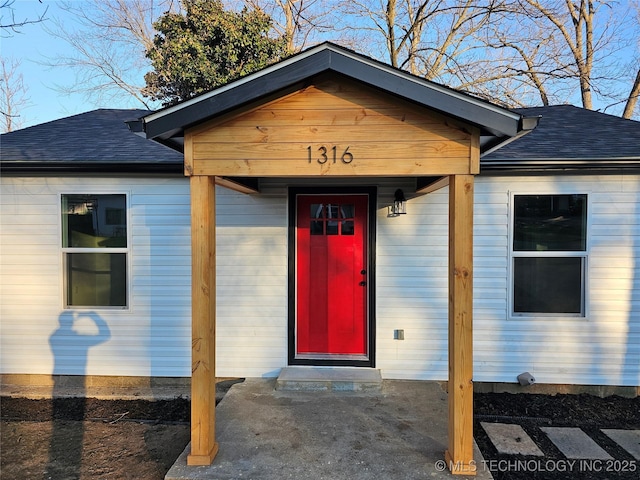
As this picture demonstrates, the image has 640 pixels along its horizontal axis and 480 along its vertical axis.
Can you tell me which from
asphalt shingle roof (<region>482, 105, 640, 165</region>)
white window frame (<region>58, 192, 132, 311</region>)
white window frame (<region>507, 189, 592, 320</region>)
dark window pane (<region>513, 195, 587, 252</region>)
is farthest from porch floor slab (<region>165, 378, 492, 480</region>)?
asphalt shingle roof (<region>482, 105, 640, 165</region>)

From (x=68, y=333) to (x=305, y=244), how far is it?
2.93 metres

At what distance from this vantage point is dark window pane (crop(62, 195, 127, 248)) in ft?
15.6

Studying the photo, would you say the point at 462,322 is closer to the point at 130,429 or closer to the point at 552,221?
the point at 552,221

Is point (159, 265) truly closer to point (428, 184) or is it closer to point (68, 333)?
point (68, 333)

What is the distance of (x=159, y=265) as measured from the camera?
15.6 feet

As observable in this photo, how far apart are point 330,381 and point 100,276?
2897 millimetres

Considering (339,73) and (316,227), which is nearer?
(339,73)

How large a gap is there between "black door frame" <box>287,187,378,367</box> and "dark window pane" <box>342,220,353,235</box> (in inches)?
8.5

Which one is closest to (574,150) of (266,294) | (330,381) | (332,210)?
(332,210)

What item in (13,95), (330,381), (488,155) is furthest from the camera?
(13,95)

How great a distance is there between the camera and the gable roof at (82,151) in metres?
4.53

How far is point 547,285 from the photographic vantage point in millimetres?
4555

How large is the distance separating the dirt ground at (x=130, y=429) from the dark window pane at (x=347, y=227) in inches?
89.0

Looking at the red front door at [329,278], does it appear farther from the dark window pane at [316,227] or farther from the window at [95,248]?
the window at [95,248]
